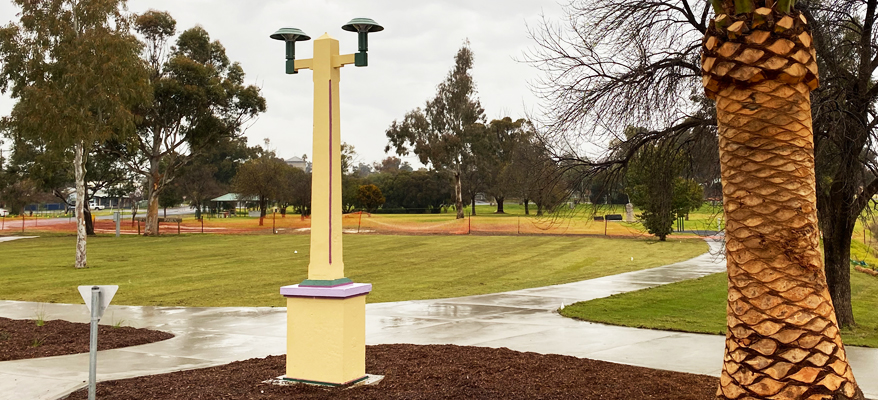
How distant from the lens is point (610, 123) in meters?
10.5

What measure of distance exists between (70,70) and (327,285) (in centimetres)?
1924

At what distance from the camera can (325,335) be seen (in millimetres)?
6363

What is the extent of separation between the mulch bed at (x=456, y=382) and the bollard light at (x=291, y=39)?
2973 millimetres

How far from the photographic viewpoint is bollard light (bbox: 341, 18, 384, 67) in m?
6.45

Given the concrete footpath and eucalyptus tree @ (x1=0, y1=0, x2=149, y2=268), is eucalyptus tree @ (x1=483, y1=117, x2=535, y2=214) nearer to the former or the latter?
eucalyptus tree @ (x1=0, y1=0, x2=149, y2=268)

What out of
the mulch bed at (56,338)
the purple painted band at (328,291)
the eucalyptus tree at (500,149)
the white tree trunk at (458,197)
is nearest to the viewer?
the purple painted band at (328,291)

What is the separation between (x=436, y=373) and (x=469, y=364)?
22.6 inches

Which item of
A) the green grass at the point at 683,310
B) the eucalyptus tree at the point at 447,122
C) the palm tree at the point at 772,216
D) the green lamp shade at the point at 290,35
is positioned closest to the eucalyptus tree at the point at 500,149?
the eucalyptus tree at the point at 447,122

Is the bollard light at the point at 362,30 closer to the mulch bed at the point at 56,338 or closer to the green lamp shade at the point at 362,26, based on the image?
the green lamp shade at the point at 362,26

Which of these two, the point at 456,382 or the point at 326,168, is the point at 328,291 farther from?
the point at 456,382

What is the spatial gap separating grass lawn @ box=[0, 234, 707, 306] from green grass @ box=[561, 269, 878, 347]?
3.43 meters

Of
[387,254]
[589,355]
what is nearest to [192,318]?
[589,355]

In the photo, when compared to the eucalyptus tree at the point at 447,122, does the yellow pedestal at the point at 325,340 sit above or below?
below

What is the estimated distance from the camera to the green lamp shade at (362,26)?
6484mm
